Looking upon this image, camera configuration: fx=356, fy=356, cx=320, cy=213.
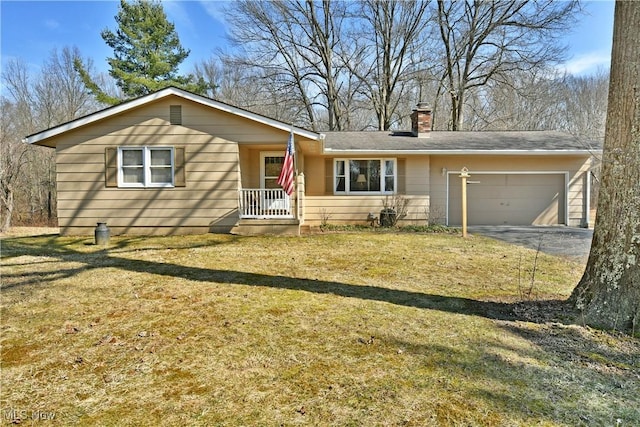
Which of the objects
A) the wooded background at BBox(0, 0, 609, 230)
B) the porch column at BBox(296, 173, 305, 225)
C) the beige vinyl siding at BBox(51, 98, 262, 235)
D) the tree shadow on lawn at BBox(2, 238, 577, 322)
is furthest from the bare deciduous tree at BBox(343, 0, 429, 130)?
the tree shadow on lawn at BBox(2, 238, 577, 322)

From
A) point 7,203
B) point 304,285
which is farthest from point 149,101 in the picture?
point 7,203

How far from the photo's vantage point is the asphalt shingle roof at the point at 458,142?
12.0 m

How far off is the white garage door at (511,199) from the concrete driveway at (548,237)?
58 centimetres

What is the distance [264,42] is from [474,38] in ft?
42.3

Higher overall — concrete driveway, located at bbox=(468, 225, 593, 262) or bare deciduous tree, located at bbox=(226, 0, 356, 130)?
bare deciduous tree, located at bbox=(226, 0, 356, 130)

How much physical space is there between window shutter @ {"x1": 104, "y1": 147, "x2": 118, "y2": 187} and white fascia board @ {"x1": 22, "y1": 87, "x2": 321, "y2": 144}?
2.99 ft

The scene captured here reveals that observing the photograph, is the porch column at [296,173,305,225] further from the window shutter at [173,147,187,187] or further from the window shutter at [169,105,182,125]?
the window shutter at [169,105,182,125]

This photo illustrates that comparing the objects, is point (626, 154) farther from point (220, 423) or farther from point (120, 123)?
point (120, 123)

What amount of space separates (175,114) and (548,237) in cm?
1087

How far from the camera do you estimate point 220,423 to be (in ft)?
7.00

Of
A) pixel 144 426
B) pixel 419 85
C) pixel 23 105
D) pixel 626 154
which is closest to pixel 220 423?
pixel 144 426

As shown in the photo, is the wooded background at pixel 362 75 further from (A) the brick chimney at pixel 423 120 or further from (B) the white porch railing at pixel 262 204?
(B) the white porch railing at pixel 262 204

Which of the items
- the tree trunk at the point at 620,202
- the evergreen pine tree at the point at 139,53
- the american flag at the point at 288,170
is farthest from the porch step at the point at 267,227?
the evergreen pine tree at the point at 139,53

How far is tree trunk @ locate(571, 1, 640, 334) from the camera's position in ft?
11.3
